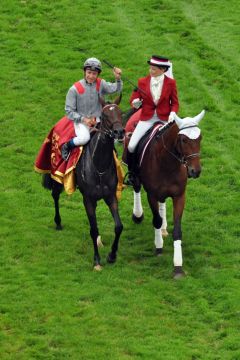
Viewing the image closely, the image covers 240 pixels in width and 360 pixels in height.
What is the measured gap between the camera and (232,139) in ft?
85.2

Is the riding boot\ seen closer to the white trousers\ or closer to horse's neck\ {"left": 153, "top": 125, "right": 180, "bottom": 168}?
the white trousers\

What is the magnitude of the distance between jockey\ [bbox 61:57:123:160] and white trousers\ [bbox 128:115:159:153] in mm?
874

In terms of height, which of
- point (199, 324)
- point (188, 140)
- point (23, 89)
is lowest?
point (23, 89)

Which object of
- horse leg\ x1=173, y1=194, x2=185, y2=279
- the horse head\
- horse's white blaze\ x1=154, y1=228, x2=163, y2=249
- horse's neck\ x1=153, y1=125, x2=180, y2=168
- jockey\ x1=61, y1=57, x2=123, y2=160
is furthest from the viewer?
horse's white blaze\ x1=154, y1=228, x2=163, y2=249

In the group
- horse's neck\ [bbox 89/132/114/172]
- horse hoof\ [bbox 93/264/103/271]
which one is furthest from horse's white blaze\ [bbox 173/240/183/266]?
horse's neck\ [bbox 89/132/114/172]

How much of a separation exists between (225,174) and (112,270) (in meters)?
5.82

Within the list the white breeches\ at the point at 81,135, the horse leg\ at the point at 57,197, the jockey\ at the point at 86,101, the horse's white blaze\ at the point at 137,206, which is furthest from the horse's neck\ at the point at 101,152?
the horse's white blaze\ at the point at 137,206

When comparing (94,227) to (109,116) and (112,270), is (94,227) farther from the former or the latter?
(109,116)

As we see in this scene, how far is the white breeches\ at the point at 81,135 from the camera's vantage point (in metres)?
19.3

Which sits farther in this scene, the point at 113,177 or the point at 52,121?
the point at 52,121

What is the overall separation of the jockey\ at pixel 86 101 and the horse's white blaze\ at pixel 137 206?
247cm

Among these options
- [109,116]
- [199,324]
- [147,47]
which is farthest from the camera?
[147,47]

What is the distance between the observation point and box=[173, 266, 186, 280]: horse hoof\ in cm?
1892

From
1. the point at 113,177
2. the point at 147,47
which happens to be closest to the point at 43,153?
the point at 113,177
